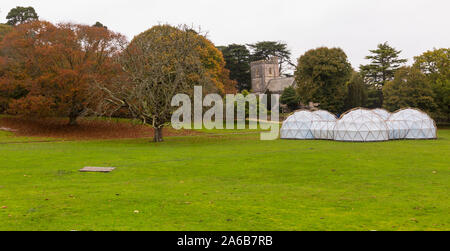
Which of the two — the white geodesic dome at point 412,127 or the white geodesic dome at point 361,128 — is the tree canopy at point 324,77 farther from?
the white geodesic dome at point 361,128

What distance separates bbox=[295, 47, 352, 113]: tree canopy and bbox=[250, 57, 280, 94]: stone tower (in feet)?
114

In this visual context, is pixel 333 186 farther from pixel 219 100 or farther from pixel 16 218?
pixel 219 100

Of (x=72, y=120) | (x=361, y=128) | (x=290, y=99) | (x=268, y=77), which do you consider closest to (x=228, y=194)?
(x=361, y=128)

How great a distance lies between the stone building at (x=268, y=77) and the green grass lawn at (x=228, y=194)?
278 ft

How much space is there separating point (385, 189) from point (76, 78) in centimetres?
3524

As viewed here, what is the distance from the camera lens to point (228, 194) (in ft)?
41.8

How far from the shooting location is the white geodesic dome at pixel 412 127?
40.2 metres

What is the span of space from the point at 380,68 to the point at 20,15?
69.7 meters

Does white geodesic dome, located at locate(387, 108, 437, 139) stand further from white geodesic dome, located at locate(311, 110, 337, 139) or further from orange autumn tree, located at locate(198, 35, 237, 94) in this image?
orange autumn tree, located at locate(198, 35, 237, 94)

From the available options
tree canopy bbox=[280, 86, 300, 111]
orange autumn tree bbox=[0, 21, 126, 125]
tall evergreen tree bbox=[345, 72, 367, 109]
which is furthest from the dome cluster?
tree canopy bbox=[280, 86, 300, 111]

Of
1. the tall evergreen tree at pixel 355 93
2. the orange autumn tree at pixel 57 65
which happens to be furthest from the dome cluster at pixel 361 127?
the tall evergreen tree at pixel 355 93

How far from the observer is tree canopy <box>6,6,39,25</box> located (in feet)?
252

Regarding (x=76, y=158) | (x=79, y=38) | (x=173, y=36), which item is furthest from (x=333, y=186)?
(x=79, y=38)

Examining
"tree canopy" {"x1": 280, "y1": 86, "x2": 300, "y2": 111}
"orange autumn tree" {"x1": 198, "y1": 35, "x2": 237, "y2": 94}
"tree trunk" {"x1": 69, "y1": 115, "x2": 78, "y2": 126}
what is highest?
"orange autumn tree" {"x1": 198, "y1": 35, "x2": 237, "y2": 94}
